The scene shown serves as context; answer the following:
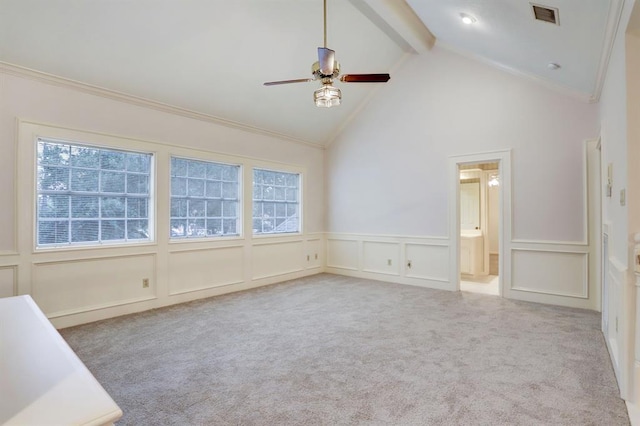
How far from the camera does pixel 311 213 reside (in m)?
6.50

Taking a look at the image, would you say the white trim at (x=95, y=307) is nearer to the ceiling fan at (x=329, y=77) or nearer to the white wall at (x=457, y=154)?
the ceiling fan at (x=329, y=77)

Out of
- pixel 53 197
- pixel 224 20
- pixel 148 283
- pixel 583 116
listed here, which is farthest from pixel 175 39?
pixel 583 116

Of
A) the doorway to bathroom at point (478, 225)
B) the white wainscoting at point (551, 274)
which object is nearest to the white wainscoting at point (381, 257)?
the doorway to bathroom at point (478, 225)

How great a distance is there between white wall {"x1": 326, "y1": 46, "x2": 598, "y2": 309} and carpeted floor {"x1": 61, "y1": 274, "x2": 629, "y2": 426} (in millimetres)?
902

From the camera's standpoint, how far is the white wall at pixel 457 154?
427 centimetres

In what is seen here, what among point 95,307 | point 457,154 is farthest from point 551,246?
point 95,307

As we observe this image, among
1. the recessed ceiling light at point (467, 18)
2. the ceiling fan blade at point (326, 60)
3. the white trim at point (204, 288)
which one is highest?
the recessed ceiling light at point (467, 18)

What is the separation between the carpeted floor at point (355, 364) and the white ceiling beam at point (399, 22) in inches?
142

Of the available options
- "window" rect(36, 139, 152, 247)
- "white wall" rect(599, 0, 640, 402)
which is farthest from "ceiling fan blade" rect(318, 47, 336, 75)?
"window" rect(36, 139, 152, 247)

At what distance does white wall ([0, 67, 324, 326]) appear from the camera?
326cm

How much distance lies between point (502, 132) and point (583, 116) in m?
0.89

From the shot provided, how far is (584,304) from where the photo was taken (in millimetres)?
4160

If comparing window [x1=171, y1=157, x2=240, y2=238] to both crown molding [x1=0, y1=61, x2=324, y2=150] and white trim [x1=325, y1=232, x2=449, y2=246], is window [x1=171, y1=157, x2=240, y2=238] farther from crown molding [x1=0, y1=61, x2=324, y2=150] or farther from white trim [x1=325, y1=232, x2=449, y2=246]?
white trim [x1=325, y1=232, x2=449, y2=246]

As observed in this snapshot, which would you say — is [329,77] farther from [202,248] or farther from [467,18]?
[202,248]
